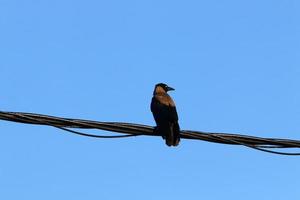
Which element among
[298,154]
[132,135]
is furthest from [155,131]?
[298,154]

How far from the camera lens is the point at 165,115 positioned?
35.1ft

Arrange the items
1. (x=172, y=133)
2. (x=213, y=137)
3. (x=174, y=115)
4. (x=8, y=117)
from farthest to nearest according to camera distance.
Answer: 1. (x=174, y=115)
2. (x=172, y=133)
3. (x=213, y=137)
4. (x=8, y=117)

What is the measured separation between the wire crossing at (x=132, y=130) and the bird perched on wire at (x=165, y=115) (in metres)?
0.48

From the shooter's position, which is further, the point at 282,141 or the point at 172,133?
the point at 172,133

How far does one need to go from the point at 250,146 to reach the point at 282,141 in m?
0.35

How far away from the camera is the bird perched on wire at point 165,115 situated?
9518 mm

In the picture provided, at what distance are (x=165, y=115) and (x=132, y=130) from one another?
2.77 m

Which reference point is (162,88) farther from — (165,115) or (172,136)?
(172,136)

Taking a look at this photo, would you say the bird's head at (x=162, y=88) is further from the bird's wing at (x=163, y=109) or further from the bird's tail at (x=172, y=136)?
the bird's tail at (x=172, y=136)

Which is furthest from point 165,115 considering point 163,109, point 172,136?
point 172,136

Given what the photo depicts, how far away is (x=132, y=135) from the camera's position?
8000 mm

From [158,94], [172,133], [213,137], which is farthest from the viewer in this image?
[158,94]

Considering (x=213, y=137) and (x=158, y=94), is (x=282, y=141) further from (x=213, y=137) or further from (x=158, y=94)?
(x=158, y=94)

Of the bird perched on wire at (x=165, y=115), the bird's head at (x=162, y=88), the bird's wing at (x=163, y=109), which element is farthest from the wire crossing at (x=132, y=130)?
the bird's head at (x=162, y=88)
